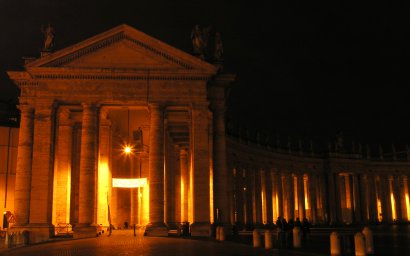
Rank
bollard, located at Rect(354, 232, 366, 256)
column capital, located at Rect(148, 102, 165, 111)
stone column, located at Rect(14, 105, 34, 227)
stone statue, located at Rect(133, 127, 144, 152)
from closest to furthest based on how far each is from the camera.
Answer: bollard, located at Rect(354, 232, 366, 256) < stone column, located at Rect(14, 105, 34, 227) < column capital, located at Rect(148, 102, 165, 111) < stone statue, located at Rect(133, 127, 144, 152)

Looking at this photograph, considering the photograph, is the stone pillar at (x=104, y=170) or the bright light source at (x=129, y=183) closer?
the stone pillar at (x=104, y=170)

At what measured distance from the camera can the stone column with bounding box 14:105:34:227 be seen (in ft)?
166

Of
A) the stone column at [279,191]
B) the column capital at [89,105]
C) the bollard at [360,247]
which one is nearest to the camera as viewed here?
the bollard at [360,247]

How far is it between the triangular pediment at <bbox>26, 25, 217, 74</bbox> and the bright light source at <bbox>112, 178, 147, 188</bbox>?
14.6 meters

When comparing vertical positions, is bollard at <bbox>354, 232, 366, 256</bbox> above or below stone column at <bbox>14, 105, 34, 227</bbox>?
below

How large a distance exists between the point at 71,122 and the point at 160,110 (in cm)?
1251

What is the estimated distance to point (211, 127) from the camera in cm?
5566

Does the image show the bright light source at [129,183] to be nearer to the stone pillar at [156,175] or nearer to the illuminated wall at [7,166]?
the stone pillar at [156,175]

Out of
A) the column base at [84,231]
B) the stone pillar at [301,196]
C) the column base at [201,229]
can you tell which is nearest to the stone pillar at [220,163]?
the column base at [201,229]

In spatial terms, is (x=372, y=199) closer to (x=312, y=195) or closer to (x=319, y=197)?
(x=319, y=197)

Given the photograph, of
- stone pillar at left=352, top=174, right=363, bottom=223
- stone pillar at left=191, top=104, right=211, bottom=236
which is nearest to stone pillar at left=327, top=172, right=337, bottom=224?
stone pillar at left=352, top=174, right=363, bottom=223

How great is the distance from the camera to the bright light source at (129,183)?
59938 millimetres

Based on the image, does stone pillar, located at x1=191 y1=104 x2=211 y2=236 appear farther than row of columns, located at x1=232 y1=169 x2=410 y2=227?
No

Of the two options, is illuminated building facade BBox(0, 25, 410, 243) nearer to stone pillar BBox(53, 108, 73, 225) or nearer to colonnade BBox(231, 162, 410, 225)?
stone pillar BBox(53, 108, 73, 225)
